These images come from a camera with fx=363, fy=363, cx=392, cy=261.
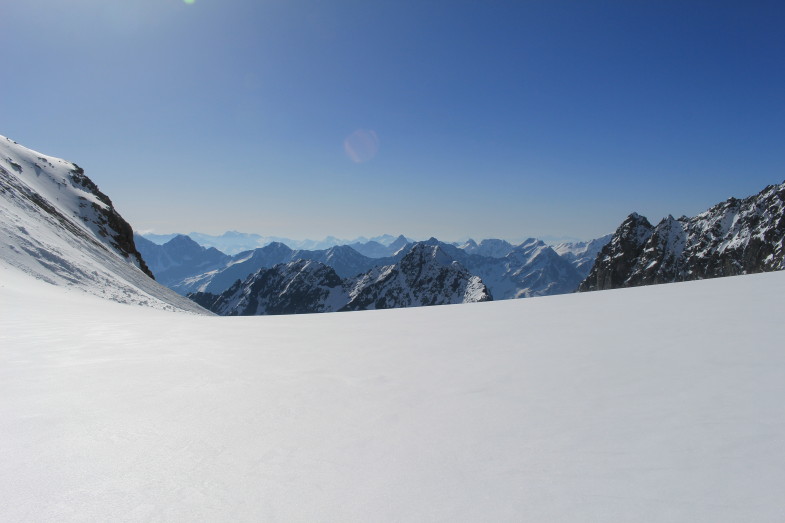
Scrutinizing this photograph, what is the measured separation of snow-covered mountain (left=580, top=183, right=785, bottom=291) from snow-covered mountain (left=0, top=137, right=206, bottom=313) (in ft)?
535

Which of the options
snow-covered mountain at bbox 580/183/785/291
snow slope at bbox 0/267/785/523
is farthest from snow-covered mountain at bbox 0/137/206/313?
snow-covered mountain at bbox 580/183/785/291

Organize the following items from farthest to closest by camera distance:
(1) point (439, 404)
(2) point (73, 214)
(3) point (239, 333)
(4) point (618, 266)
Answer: (4) point (618, 266) → (2) point (73, 214) → (3) point (239, 333) → (1) point (439, 404)

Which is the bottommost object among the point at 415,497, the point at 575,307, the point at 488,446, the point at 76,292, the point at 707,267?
the point at 76,292

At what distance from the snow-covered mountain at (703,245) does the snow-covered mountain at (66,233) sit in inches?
6421

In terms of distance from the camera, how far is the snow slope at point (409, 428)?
102 inches

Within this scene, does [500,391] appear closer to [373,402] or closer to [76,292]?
[373,402]

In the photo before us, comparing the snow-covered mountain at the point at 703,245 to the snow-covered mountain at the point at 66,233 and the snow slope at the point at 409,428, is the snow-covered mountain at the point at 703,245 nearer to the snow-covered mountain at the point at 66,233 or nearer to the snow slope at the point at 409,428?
the snow slope at the point at 409,428

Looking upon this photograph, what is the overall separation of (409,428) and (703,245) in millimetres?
200729

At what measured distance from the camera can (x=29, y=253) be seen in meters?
25.0

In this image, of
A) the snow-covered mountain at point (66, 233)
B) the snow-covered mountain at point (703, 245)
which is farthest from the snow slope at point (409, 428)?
the snow-covered mountain at point (703, 245)

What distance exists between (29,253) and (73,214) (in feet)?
137

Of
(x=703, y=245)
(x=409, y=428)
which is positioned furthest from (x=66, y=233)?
(x=703, y=245)

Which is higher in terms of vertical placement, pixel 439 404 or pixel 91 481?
pixel 439 404

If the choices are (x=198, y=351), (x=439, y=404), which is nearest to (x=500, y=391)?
(x=439, y=404)
